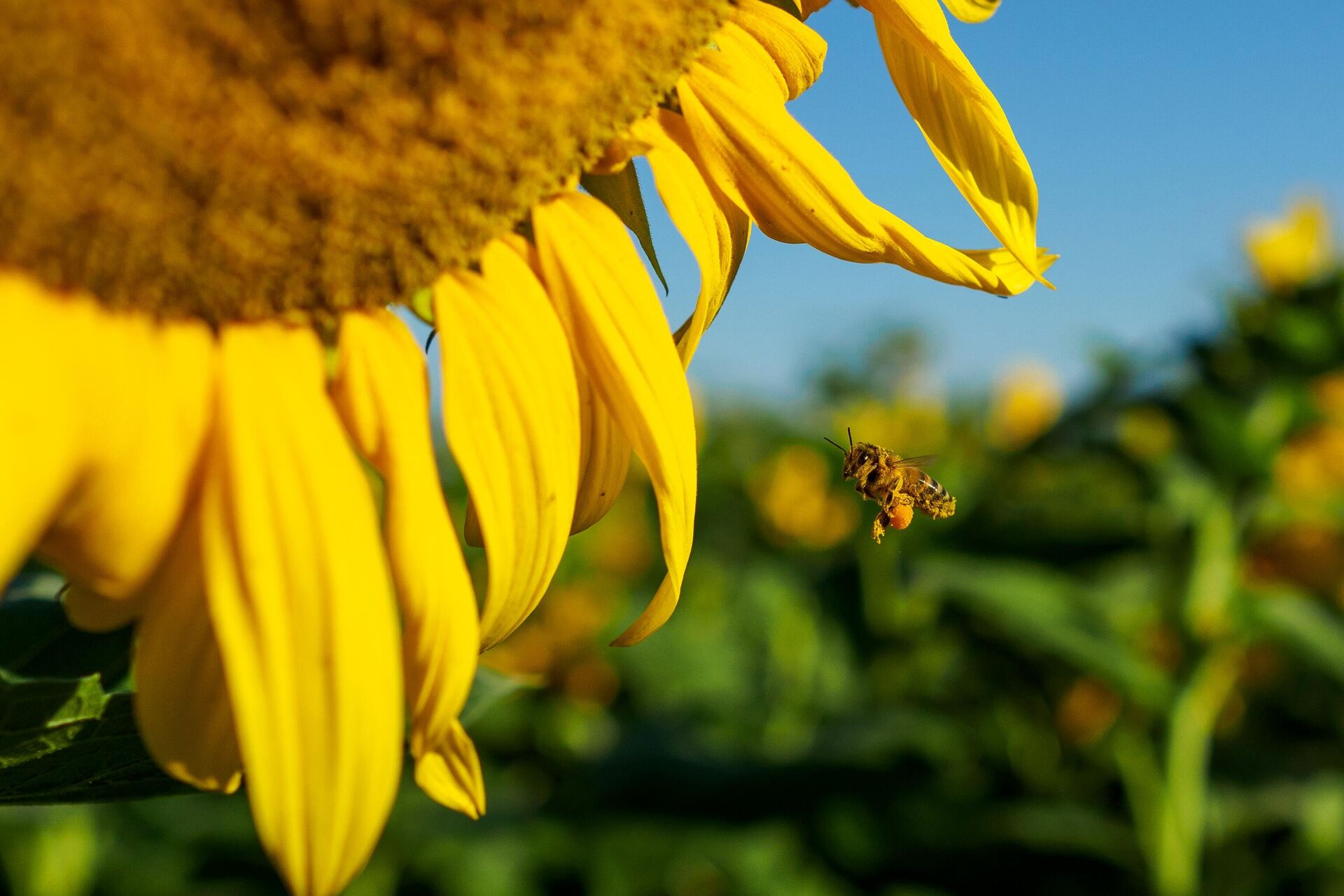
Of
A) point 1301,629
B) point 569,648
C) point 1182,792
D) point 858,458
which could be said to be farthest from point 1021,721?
point 858,458

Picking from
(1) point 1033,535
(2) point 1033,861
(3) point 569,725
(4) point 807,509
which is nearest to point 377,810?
(1) point 1033,535

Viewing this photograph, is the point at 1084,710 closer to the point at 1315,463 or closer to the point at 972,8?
the point at 1315,463

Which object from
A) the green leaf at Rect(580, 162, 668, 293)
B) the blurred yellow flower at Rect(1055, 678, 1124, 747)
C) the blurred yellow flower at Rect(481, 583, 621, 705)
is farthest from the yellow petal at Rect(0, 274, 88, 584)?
the blurred yellow flower at Rect(481, 583, 621, 705)

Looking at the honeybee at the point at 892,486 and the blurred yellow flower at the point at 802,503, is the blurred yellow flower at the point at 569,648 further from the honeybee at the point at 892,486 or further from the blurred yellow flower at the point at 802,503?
the honeybee at the point at 892,486

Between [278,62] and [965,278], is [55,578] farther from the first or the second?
[965,278]

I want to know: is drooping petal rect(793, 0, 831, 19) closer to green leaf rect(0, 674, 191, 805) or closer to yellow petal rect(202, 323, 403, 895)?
yellow petal rect(202, 323, 403, 895)

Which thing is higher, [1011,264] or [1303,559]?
[1303,559]
